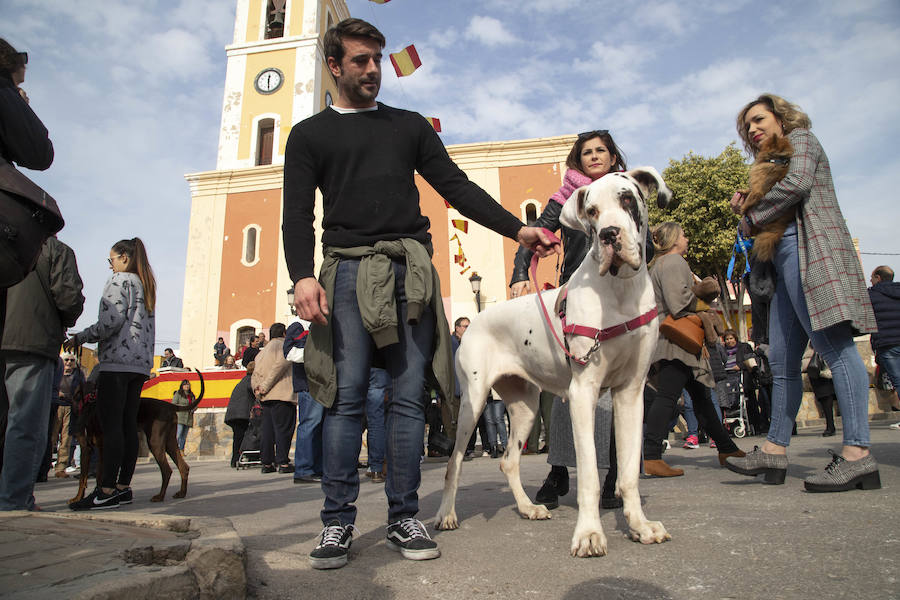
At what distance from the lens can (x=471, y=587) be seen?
1.92 metres

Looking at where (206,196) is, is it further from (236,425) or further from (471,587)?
(471,587)

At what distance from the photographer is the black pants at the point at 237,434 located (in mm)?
9602

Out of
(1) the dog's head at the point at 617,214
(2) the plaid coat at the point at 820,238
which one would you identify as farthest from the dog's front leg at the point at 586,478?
(2) the plaid coat at the point at 820,238

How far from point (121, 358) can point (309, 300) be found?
9.93 ft

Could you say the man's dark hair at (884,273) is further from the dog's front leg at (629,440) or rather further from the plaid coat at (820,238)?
the dog's front leg at (629,440)

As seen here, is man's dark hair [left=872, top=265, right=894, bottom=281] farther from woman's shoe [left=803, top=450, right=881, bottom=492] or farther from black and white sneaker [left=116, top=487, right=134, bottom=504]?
black and white sneaker [left=116, top=487, right=134, bottom=504]

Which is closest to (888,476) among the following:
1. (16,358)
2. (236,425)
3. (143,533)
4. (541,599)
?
(541,599)

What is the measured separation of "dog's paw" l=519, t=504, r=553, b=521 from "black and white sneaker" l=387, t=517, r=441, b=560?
0.85 meters

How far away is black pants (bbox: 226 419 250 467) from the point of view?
960 cm

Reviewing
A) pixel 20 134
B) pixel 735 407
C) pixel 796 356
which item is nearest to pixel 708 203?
pixel 735 407

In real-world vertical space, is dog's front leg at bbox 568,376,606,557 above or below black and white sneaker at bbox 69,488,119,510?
above

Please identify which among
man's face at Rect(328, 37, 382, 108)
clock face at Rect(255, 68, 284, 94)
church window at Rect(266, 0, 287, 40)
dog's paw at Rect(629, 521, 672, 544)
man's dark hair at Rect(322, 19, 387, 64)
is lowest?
dog's paw at Rect(629, 521, 672, 544)

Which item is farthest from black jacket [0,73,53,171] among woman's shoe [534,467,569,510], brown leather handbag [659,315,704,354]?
brown leather handbag [659,315,704,354]

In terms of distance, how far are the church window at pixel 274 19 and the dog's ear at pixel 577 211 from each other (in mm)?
32602
